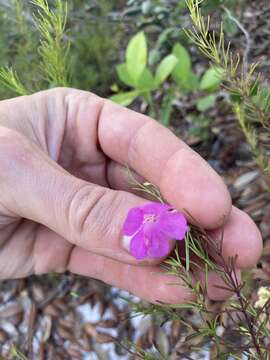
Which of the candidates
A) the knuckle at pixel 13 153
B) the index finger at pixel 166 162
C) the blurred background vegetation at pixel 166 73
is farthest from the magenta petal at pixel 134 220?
the blurred background vegetation at pixel 166 73

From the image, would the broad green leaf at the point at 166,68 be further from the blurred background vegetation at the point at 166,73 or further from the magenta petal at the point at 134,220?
the magenta petal at the point at 134,220

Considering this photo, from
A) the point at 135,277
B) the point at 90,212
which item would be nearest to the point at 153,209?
the point at 90,212

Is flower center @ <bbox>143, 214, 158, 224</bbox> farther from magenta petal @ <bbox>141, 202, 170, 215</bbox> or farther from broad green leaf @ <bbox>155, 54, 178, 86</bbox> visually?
broad green leaf @ <bbox>155, 54, 178, 86</bbox>

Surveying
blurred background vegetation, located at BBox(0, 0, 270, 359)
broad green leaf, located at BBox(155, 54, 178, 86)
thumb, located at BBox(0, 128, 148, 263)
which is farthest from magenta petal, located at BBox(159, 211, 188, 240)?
broad green leaf, located at BBox(155, 54, 178, 86)

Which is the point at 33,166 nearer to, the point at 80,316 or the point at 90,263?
the point at 90,263

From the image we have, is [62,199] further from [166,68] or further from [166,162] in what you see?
[166,68]

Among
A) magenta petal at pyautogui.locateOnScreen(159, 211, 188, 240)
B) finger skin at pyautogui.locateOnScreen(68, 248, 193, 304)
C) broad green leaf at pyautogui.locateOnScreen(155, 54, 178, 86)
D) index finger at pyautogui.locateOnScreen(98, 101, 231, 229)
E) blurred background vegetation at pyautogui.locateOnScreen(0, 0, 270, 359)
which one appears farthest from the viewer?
broad green leaf at pyautogui.locateOnScreen(155, 54, 178, 86)
